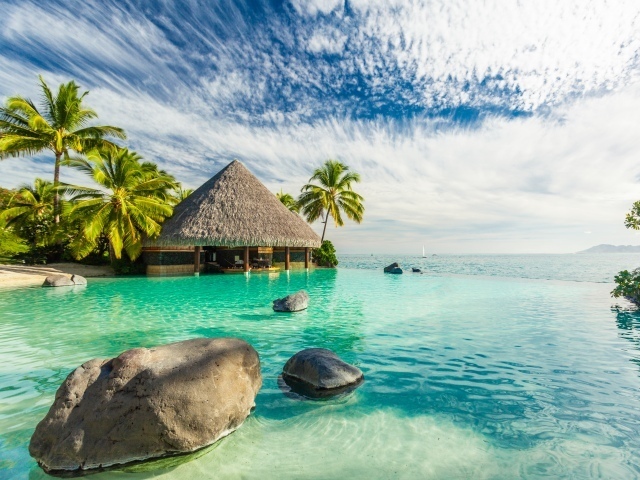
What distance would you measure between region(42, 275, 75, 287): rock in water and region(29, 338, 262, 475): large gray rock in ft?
46.3

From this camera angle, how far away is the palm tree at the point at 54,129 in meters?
17.1

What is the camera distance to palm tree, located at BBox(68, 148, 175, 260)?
1645 cm

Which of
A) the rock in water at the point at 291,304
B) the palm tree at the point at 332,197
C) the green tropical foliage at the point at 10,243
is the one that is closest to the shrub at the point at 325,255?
the palm tree at the point at 332,197

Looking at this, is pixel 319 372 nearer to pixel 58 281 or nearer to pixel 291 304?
pixel 291 304

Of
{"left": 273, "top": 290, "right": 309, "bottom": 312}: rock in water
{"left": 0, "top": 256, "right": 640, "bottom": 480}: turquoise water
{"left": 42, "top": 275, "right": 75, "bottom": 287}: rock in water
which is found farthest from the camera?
{"left": 42, "top": 275, "right": 75, "bottom": 287}: rock in water

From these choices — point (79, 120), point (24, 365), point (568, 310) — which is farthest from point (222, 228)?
point (568, 310)

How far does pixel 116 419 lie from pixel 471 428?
10.7 feet

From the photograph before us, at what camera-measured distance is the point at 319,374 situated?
4.11 m

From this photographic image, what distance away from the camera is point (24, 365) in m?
4.85

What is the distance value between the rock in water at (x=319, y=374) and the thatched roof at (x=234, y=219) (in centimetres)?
1515

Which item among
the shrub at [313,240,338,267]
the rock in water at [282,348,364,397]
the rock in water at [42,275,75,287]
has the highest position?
the shrub at [313,240,338,267]

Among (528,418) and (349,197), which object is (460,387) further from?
(349,197)

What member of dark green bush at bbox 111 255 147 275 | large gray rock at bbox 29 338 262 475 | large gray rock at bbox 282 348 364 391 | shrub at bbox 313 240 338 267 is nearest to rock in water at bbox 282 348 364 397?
large gray rock at bbox 282 348 364 391

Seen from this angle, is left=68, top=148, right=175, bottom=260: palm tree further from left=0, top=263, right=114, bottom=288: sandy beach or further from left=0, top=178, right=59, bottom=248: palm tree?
left=0, top=178, right=59, bottom=248: palm tree
